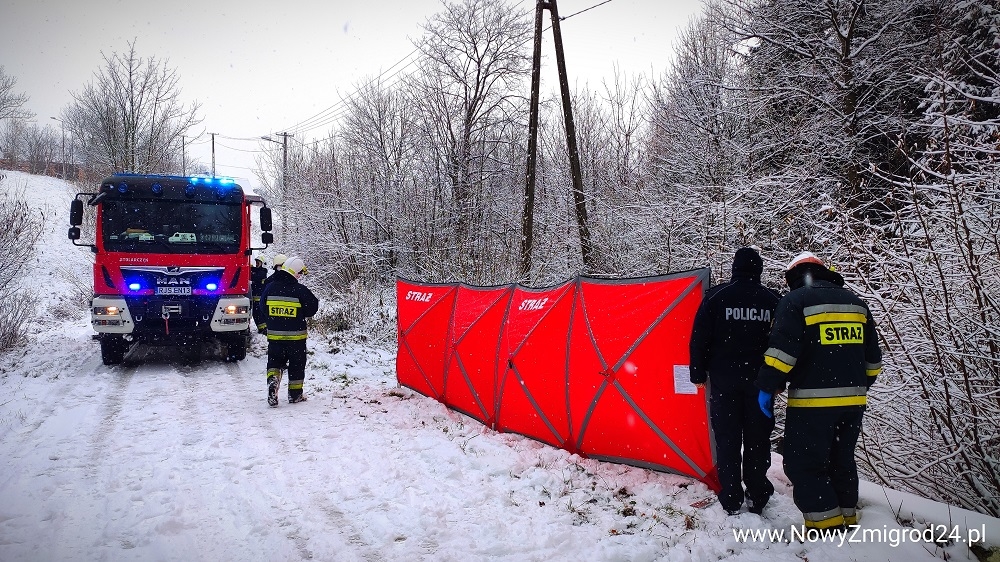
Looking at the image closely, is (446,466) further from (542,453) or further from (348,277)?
(348,277)

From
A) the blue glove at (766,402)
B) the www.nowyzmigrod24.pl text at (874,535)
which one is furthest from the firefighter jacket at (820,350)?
the www.nowyzmigrod24.pl text at (874,535)

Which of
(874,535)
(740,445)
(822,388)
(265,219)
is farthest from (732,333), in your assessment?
(265,219)

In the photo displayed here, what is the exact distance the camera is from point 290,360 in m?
7.46

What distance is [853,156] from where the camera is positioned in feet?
35.0

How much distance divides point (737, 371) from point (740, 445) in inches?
21.9

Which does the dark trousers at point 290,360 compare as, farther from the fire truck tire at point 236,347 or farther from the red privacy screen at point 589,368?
the fire truck tire at point 236,347

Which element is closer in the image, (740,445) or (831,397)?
(831,397)

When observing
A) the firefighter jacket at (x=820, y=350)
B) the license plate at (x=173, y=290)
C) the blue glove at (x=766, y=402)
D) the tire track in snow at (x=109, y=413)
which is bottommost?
the tire track in snow at (x=109, y=413)

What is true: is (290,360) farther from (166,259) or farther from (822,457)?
(822,457)

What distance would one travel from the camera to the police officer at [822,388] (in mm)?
3338

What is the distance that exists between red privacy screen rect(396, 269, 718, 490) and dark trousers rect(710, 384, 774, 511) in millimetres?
362

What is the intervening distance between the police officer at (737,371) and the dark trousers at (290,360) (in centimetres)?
562

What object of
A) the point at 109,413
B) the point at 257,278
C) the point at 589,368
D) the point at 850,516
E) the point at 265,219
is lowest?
the point at 109,413

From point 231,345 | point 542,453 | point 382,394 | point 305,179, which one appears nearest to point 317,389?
point 382,394
